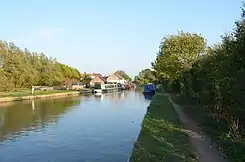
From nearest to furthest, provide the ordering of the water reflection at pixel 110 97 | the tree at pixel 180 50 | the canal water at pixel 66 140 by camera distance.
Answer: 1. the canal water at pixel 66 140
2. the tree at pixel 180 50
3. the water reflection at pixel 110 97

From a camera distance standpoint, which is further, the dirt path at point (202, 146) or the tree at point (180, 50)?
the tree at point (180, 50)

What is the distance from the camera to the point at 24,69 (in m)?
72.4

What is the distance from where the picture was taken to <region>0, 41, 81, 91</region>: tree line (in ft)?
226

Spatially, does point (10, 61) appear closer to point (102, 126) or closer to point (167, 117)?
point (102, 126)

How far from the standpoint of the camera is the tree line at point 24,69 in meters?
68.9

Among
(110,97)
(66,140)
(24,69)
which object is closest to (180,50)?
(110,97)

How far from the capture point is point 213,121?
20.9 m

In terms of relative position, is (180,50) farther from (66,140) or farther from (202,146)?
(202,146)

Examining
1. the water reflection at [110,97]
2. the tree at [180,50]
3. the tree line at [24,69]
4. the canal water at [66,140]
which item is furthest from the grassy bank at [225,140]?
the tree line at [24,69]

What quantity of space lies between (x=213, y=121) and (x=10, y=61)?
56252 mm

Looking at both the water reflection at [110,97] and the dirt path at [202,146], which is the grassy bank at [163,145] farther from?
the water reflection at [110,97]

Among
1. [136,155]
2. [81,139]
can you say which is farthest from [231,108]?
[81,139]

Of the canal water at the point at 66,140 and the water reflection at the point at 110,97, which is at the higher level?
the water reflection at the point at 110,97

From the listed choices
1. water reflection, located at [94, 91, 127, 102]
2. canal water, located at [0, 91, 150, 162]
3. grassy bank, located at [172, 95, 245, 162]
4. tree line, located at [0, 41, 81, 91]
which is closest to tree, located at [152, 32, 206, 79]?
water reflection, located at [94, 91, 127, 102]
